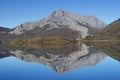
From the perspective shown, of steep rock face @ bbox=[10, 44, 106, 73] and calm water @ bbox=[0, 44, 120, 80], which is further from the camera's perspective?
steep rock face @ bbox=[10, 44, 106, 73]

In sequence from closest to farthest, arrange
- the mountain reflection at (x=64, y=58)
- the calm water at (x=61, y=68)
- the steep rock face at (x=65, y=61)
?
1. the calm water at (x=61, y=68)
2. the steep rock face at (x=65, y=61)
3. the mountain reflection at (x=64, y=58)

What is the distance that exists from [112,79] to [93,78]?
1.90m

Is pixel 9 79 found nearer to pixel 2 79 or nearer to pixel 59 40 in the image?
pixel 2 79

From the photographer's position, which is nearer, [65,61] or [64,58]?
[65,61]

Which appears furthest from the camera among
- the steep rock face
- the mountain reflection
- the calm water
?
the mountain reflection

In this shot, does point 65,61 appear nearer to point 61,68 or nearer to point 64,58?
point 64,58

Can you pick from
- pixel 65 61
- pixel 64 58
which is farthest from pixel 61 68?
pixel 64 58

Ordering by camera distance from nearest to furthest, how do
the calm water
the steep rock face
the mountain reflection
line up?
the calm water < the steep rock face < the mountain reflection

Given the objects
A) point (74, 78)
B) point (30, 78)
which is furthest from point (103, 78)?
point (30, 78)

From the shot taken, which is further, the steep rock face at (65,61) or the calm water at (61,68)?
the steep rock face at (65,61)

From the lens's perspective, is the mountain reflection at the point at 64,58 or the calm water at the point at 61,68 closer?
the calm water at the point at 61,68

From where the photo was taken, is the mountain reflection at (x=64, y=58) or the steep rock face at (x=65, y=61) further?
the mountain reflection at (x=64, y=58)

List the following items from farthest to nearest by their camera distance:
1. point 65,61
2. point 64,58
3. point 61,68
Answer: point 64,58, point 65,61, point 61,68

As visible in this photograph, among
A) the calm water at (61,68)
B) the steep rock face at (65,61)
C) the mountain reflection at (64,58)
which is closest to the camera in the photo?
the calm water at (61,68)
